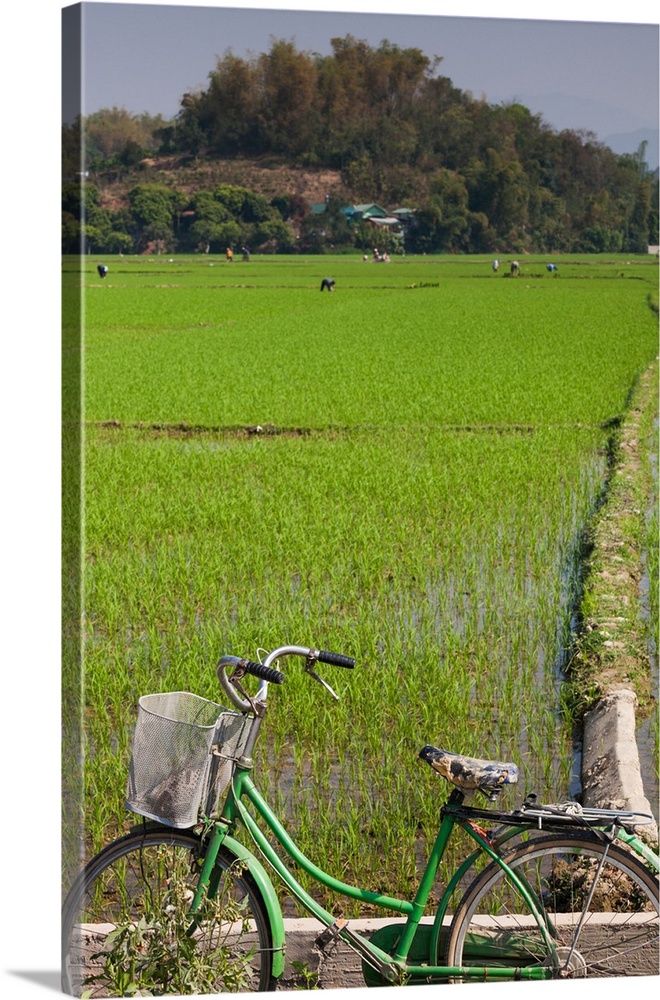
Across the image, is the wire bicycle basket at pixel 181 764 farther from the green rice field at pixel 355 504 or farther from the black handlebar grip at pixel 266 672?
the green rice field at pixel 355 504

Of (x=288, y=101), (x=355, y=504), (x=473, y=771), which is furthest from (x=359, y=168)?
(x=355, y=504)

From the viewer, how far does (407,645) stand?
4941 mm

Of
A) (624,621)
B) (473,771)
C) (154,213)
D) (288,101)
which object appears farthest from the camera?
(624,621)

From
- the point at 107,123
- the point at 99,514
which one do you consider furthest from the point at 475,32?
the point at 99,514

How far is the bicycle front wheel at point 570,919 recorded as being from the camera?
2779 millimetres

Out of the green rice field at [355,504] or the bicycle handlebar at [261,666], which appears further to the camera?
the green rice field at [355,504]

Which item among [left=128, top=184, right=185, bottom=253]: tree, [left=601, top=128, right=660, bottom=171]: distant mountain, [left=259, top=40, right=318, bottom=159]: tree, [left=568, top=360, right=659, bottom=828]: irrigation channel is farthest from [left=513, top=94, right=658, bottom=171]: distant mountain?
[left=568, top=360, right=659, bottom=828]: irrigation channel

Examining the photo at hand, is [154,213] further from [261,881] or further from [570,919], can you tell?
[570,919]

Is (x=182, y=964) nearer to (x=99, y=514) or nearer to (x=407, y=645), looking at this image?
(x=407, y=645)

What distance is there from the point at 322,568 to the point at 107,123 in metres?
2.90

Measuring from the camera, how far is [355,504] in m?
7.06

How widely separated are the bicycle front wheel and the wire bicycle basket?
1.83 feet

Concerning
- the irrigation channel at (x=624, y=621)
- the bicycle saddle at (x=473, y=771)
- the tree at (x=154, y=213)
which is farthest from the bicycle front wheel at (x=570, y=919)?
the tree at (x=154, y=213)

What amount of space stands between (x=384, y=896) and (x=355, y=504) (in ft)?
14.2
